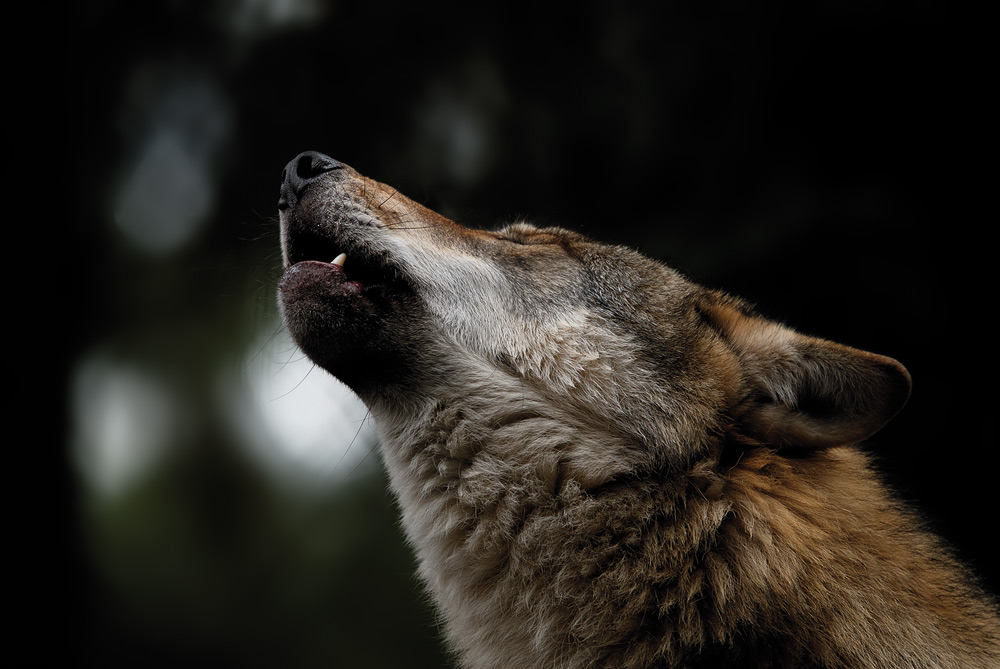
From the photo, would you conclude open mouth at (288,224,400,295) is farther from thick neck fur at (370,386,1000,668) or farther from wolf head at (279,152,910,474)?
thick neck fur at (370,386,1000,668)

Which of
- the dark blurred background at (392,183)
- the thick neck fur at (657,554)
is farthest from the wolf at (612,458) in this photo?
the dark blurred background at (392,183)

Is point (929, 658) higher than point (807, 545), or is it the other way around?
point (807, 545)

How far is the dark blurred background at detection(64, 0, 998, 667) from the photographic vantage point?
152 inches

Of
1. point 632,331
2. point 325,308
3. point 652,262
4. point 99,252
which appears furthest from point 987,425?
point 99,252

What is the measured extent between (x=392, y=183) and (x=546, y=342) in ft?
8.53

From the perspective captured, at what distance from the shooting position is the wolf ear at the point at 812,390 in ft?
6.30

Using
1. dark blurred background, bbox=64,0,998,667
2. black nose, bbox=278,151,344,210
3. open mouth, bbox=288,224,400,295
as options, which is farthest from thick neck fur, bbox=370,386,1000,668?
dark blurred background, bbox=64,0,998,667

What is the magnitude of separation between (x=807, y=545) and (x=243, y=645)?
430 centimetres

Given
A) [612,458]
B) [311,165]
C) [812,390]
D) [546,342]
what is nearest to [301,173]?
[311,165]

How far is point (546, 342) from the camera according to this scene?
216 cm

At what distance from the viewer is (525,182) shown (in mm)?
4605

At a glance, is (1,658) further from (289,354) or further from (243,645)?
(289,354)

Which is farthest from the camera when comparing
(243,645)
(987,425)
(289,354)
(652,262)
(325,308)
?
(243,645)

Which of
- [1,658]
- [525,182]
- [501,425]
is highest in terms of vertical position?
[525,182]
